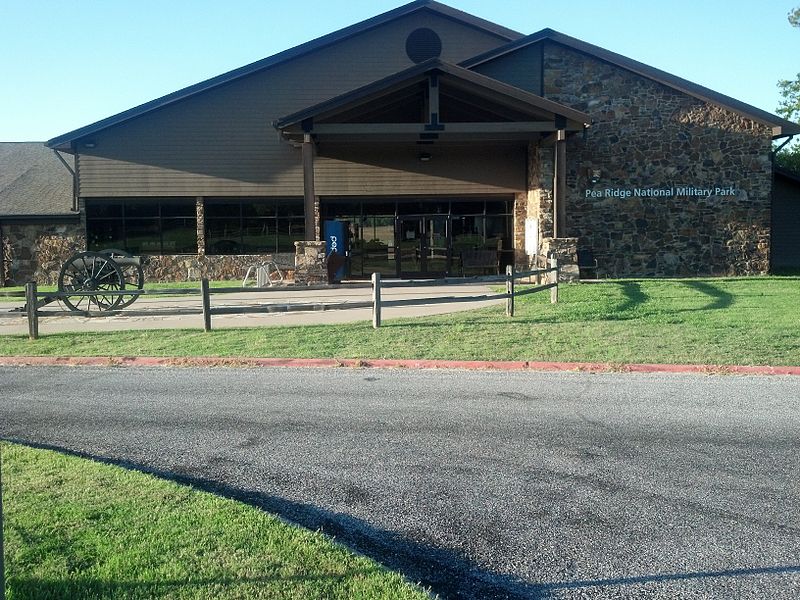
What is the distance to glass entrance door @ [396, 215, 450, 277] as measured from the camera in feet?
80.5

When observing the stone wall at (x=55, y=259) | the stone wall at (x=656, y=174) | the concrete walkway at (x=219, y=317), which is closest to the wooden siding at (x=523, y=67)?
the stone wall at (x=656, y=174)

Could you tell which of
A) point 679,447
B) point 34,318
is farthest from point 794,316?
point 34,318

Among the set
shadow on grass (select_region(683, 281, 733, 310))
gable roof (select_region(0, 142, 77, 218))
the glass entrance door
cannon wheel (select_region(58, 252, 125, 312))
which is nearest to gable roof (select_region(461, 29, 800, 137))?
the glass entrance door

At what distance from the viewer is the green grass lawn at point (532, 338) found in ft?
37.7

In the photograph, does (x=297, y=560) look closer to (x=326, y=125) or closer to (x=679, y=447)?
(x=679, y=447)

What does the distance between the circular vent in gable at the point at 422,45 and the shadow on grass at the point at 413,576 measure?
22.3 m

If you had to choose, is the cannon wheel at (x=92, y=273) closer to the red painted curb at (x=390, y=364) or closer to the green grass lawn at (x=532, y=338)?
the green grass lawn at (x=532, y=338)

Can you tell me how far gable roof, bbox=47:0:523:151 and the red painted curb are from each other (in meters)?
14.0

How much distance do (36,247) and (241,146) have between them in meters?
7.77

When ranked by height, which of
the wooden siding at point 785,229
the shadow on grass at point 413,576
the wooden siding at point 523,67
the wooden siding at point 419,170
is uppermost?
the wooden siding at point 523,67

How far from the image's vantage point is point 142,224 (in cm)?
2497

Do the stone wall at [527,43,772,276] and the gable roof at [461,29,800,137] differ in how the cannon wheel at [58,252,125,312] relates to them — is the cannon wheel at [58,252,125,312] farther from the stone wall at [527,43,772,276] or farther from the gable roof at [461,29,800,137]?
the stone wall at [527,43,772,276]

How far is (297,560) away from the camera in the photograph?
4113 millimetres

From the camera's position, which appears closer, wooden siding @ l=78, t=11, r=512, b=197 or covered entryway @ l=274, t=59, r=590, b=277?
covered entryway @ l=274, t=59, r=590, b=277
